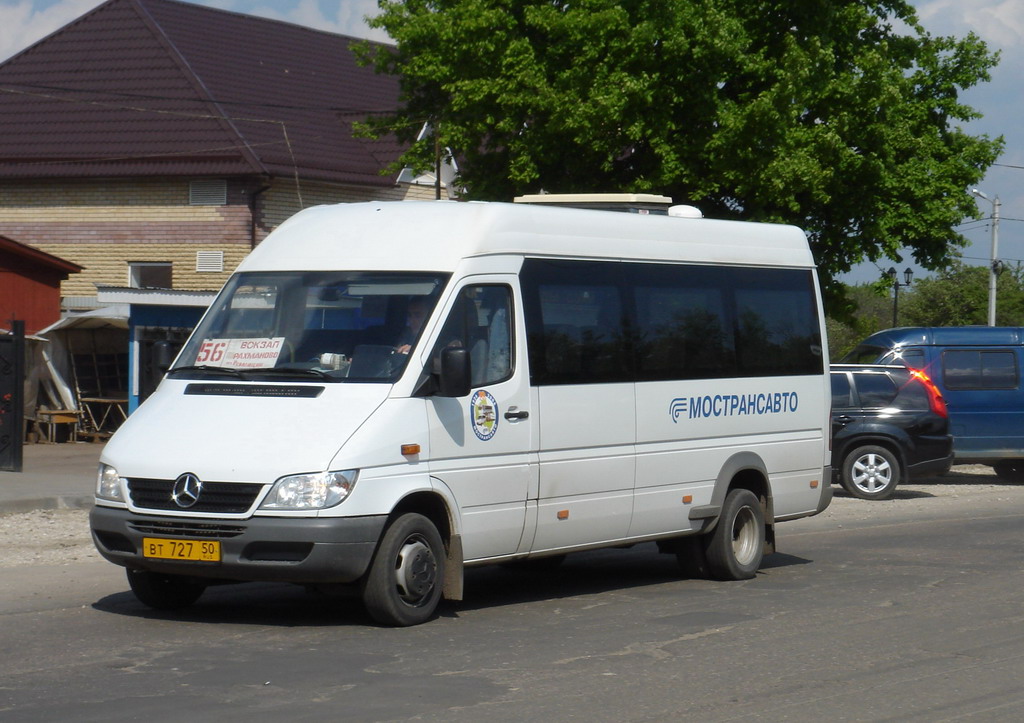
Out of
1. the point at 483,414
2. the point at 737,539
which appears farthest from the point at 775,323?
the point at 483,414

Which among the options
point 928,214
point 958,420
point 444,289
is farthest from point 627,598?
point 928,214

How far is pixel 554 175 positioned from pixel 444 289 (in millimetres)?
17884

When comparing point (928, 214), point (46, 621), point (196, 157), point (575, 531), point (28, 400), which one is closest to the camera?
point (46, 621)

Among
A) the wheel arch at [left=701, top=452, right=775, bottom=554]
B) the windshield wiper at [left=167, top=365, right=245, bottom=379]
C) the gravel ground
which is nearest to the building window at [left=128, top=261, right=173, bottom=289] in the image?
the gravel ground

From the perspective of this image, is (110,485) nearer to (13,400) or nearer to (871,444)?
(13,400)

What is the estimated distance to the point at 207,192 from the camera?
3341 centimetres

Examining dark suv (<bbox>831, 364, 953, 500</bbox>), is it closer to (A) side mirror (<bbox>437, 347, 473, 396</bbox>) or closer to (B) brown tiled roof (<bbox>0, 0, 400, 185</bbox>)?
(A) side mirror (<bbox>437, 347, 473, 396</bbox>)

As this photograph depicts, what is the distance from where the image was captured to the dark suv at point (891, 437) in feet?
63.8

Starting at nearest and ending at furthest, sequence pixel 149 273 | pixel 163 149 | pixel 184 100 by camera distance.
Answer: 1. pixel 163 149
2. pixel 149 273
3. pixel 184 100

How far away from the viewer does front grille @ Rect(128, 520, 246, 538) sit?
845 cm

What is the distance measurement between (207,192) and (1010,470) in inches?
725

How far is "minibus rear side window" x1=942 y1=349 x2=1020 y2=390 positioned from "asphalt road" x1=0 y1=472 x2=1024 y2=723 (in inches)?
360

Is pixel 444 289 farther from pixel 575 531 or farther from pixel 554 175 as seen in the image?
pixel 554 175

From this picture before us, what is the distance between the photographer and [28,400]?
25.6 metres
